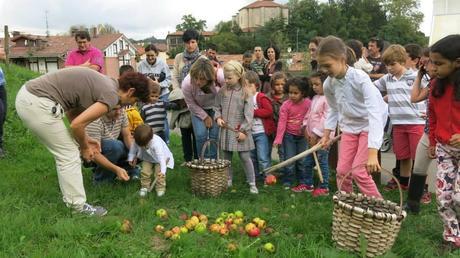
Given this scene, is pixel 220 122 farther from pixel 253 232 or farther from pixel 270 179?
pixel 253 232

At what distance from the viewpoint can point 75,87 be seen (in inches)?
154

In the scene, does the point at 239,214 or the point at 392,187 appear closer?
the point at 239,214

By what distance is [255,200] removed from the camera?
482cm

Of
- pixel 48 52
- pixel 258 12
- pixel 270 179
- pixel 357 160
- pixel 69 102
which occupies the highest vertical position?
pixel 258 12

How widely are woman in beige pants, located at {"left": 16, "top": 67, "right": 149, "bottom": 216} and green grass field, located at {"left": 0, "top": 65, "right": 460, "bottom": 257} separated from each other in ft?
1.54

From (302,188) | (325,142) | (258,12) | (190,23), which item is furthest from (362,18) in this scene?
(325,142)

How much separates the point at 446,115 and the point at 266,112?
233cm

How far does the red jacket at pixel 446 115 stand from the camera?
3.39 meters

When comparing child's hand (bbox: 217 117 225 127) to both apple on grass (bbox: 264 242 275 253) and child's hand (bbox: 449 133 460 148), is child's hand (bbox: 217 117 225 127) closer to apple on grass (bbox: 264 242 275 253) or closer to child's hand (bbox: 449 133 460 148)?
apple on grass (bbox: 264 242 275 253)

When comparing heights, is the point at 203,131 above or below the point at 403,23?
below

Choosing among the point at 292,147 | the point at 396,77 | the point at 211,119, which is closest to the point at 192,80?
the point at 211,119

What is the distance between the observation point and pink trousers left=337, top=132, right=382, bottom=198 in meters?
3.86

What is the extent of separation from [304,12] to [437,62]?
7977cm

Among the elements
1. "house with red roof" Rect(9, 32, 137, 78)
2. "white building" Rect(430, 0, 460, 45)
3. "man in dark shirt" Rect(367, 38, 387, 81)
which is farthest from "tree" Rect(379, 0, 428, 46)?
"man in dark shirt" Rect(367, 38, 387, 81)
